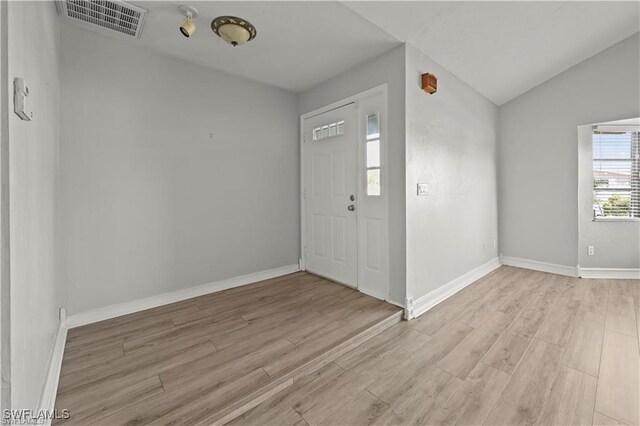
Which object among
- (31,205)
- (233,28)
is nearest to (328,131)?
(233,28)

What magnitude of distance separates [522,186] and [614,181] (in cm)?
108

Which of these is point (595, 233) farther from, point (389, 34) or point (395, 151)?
point (389, 34)

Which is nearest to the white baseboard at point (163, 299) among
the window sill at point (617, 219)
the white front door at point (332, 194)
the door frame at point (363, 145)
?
the white front door at point (332, 194)

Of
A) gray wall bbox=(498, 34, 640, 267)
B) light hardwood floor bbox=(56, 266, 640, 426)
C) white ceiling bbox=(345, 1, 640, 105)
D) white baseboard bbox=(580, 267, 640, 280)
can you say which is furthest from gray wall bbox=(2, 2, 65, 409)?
white baseboard bbox=(580, 267, 640, 280)

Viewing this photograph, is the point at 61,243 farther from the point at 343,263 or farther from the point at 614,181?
the point at 614,181

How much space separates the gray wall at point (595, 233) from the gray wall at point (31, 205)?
18.4 ft

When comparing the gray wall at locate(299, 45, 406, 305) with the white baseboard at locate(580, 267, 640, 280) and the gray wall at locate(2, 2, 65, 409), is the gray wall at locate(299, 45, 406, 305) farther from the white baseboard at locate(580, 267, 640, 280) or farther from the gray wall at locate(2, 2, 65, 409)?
the white baseboard at locate(580, 267, 640, 280)

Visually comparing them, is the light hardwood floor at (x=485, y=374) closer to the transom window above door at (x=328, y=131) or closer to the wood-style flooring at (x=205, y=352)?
the wood-style flooring at (x=205, y=352)

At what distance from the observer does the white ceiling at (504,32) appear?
223 centimetres

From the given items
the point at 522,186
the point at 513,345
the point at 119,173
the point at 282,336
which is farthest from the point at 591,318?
the point at 119,173

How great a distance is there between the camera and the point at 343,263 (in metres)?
3.25

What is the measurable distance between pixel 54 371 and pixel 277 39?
301 centimetres

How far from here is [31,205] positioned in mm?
1178

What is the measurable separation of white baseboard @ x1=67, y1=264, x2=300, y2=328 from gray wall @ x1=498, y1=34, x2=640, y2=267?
397 cm
